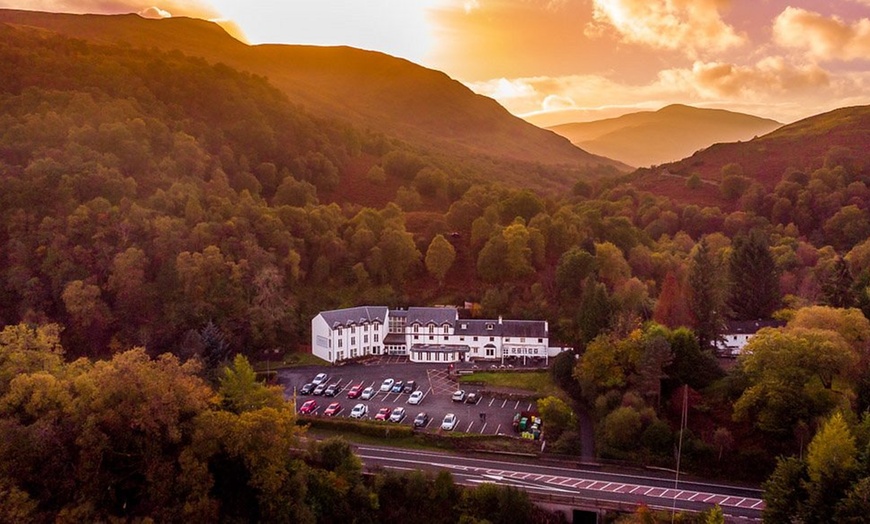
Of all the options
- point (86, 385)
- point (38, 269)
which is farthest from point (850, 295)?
point (38, 269)

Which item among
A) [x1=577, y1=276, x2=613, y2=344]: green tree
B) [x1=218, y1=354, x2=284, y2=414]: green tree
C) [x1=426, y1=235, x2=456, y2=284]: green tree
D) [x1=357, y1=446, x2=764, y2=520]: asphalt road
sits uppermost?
[x1=426, y1=235, x2=456, y2=284]: green tree

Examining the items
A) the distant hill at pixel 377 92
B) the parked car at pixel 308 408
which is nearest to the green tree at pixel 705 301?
the parked car at pixel 308 408

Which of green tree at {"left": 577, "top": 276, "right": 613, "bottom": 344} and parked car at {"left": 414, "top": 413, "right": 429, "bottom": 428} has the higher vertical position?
green tree at {"left": 577, "top": 276, "right": 613, "bottom": 344}

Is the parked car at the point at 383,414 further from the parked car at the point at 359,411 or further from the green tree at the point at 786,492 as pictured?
the green tree at the point at 786,492

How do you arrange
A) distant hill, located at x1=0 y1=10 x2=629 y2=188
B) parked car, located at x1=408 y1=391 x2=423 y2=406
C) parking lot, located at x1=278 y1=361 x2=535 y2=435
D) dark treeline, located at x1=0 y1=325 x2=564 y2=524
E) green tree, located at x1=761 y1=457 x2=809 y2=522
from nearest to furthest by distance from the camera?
dark treeline, located at x1=0 y1=325 x2=564 y2=524 < green tree, located at x1=761 y1=457 x2=809 y2=522 < parking lot, located at x1=278 y1=361 x2=535 y2=435 < parked car, located at x1=408 y1=391 x2=423 y2=406 < distant hill, located at x1=0 y1=10 x2=629 y2=188

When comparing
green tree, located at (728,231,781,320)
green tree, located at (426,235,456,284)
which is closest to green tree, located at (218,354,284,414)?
green tree, located at (426,235,456,284)

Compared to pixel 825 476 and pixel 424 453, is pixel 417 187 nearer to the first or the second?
pixel 424 453

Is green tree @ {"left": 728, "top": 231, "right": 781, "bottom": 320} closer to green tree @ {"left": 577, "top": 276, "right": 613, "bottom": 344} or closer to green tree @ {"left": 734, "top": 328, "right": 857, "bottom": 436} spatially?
green tree @ {"left": 577, "top": 276, "right": 613, "bottom": 344}
